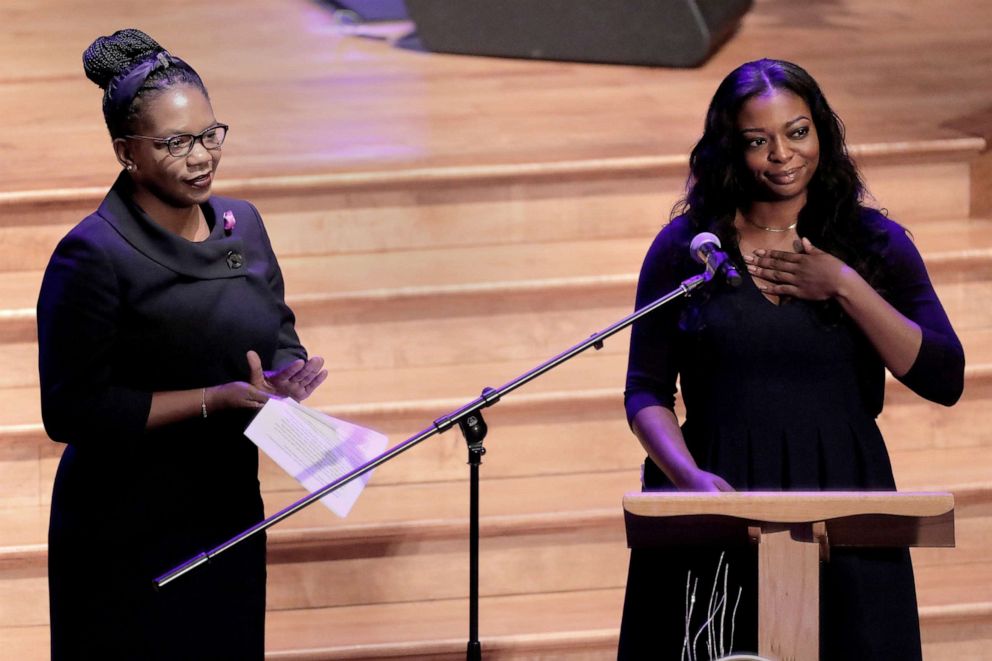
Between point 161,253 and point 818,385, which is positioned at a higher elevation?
point 161,253

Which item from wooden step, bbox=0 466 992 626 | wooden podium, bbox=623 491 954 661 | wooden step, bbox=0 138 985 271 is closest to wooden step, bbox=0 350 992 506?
wooden step, bbox=0 466 992 626

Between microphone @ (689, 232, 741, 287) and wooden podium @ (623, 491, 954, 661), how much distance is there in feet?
1.09

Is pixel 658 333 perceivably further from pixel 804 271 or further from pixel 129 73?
pixel 129 73

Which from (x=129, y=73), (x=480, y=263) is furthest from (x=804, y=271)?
(x=480, y=263)

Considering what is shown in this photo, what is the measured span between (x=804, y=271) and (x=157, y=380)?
1038 mm

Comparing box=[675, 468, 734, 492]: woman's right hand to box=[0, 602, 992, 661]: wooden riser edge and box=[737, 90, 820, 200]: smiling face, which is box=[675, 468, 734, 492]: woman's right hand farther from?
box=[0, 602, 992, 661]: wooden riser edge

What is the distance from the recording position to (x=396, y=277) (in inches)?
170

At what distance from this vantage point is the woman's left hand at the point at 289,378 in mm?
2438

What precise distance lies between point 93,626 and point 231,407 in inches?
17.3

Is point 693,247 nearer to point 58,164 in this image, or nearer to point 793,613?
point 793,613

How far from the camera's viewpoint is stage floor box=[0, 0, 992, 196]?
Answer: 477 cm

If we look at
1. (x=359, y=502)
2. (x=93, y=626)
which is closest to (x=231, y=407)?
(x=93, y=626)

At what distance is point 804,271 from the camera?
7.76ft

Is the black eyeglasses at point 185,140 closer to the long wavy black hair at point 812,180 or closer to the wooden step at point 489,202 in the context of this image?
the long wavy black hair at point 812,180
